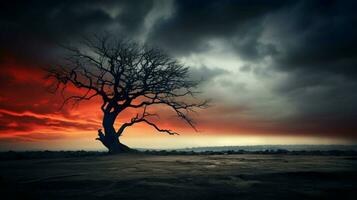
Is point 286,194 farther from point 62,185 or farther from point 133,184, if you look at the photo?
point 62,185

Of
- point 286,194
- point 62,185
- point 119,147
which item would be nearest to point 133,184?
point 62,185

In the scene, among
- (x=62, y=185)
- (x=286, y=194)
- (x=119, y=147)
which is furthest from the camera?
(x=119, y=147)

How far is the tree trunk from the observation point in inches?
722

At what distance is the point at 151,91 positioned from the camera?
19453 millimetres

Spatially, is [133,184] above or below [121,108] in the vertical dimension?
below

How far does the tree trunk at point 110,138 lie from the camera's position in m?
18.3

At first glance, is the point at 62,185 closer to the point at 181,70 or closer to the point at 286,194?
Answer: the point at 286,194

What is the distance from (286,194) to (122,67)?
16192mm

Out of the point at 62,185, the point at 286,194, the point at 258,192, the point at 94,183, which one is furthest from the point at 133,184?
the point at 286,194

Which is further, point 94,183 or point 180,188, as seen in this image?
point 94,183

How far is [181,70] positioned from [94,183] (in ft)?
47.9

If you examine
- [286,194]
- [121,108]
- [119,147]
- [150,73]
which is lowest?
[286,194]

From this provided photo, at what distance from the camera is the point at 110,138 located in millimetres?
18484

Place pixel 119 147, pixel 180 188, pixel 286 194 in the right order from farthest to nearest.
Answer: pixel 119 147 < pixel 180 188 < pixel 286 194
